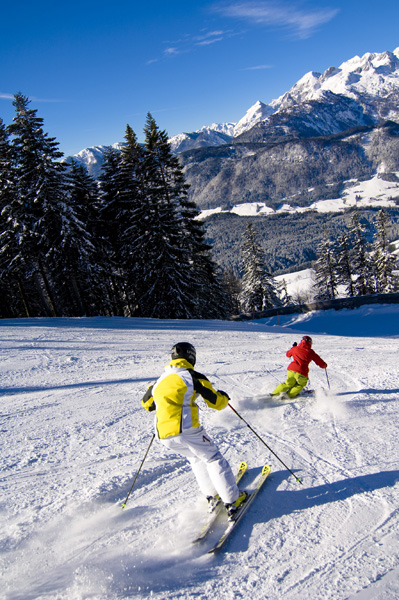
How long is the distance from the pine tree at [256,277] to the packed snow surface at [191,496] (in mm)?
29069

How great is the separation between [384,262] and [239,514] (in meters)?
40.8

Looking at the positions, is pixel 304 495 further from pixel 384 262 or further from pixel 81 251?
pixel 384 262

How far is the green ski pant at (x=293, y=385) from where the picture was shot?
258 inches

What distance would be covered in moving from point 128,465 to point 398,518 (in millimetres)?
3170

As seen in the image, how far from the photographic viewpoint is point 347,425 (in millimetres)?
5320

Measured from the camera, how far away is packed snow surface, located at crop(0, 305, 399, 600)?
280 cm

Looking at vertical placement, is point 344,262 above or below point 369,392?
below

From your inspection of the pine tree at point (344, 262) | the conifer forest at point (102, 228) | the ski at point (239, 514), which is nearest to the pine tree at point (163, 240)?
the conifer forest at point (102, 228)

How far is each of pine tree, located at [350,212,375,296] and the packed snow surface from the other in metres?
36.2

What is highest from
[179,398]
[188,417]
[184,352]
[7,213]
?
[7,213]

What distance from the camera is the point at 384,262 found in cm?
3784

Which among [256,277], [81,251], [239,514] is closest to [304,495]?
[239,514]

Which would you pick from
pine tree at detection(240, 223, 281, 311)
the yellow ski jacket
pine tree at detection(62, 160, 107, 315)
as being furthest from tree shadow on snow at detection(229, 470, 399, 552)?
pine tree at detection(240, 223, 281, 311)

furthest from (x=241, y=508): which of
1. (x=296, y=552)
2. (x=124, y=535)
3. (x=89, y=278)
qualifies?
(x=89, y=278)
